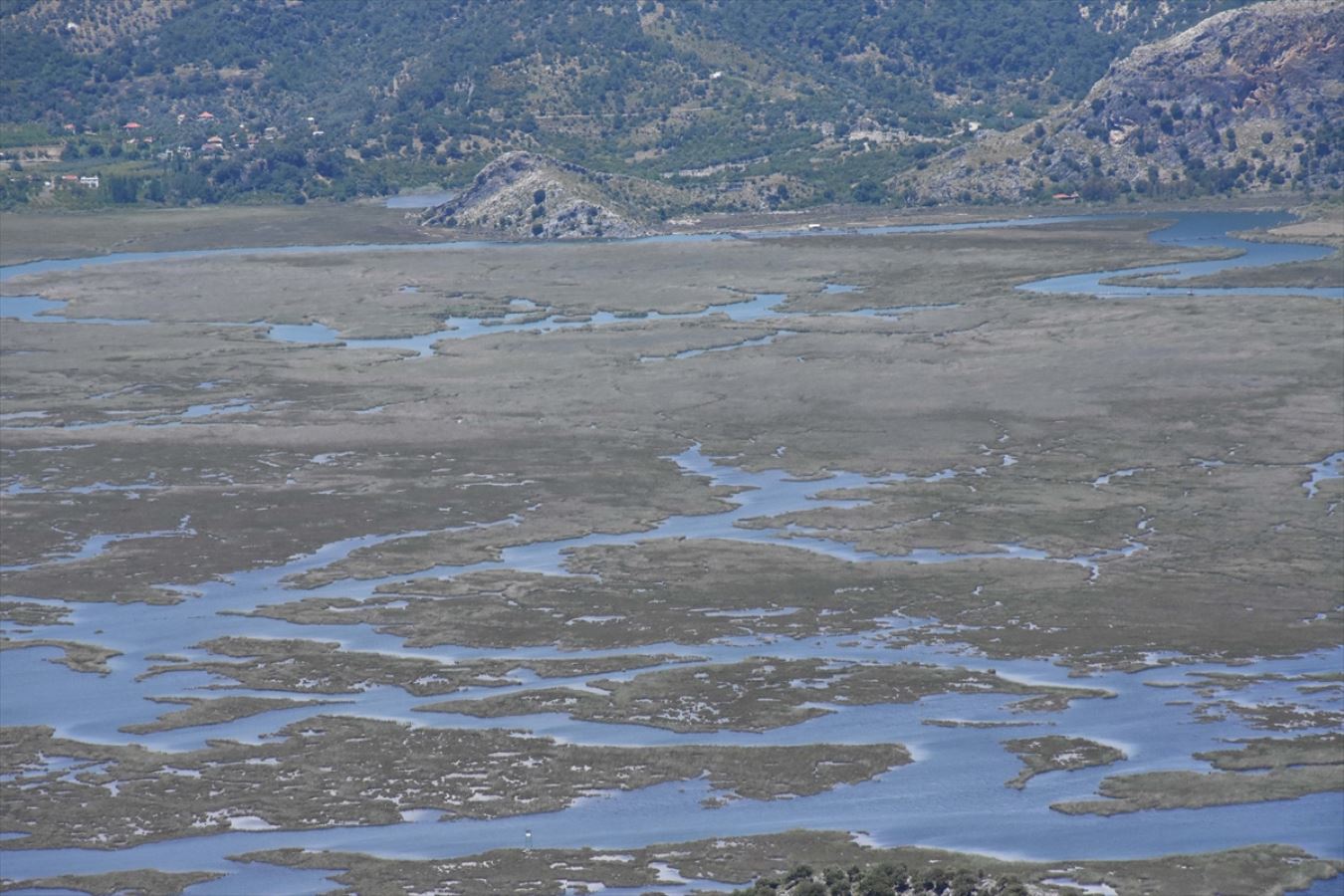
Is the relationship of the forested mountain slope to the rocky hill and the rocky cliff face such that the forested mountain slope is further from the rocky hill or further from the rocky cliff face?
the rocky hill

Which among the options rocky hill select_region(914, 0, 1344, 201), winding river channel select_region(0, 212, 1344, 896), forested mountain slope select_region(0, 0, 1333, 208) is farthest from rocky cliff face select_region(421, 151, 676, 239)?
winding river channel select_region(0, 212, 1344, 896)

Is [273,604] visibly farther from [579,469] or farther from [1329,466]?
[1329,466]

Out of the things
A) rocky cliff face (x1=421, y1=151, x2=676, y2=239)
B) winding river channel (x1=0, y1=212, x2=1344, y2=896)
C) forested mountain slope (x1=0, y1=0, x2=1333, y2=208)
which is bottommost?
winding river channel (x1=0, y1=212, x2=1344, y2=896)

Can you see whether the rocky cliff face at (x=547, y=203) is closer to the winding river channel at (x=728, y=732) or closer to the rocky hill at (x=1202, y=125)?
the rocky hill at (x=1202, y=125)

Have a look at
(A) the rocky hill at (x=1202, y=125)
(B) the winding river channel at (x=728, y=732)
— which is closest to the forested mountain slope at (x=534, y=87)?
(A) the rocky hill at (x=1202, y=125)

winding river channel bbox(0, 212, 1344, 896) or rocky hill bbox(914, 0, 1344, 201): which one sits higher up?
rocky hill bbox(914, 0, 1344, 201)
